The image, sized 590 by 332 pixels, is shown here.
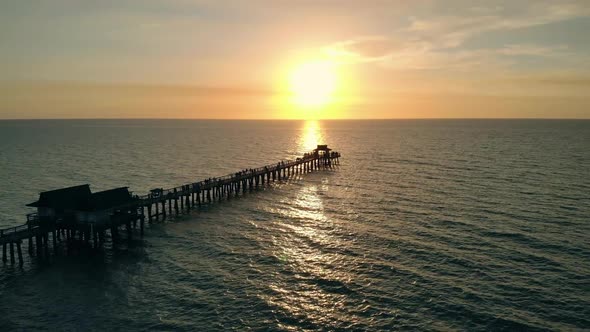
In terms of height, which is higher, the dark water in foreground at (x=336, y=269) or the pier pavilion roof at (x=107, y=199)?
the pier pavilion roof at (x=107, y=199)

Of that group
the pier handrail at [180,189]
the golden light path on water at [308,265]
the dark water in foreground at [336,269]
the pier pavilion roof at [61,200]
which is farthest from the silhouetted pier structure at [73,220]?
the golden light path on water at [308,265]

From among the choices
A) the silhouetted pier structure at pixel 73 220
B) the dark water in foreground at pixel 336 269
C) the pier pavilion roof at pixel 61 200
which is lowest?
the dark water in foreground at pixel 336 269

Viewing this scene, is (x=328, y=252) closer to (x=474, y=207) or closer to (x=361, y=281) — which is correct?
(x=361, y=281)

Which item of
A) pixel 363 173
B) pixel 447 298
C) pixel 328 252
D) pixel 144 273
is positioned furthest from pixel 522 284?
pixel 363 173

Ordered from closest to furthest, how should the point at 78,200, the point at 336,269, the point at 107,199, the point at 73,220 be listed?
the point at 336,269
the point at 73,220
the point at 78,200
the point at 107,199

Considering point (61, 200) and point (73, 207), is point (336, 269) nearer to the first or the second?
point (73, 207)

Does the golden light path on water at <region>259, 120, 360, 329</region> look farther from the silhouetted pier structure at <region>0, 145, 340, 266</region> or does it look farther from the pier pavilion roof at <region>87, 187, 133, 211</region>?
the pier pavilion roof at <region>87, 187, 133, 211</region>

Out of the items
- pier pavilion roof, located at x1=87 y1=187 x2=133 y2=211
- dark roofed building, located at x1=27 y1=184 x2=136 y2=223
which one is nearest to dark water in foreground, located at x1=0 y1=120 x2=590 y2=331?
dark roofed building, located at x1=27 y1=184 x2=136 y2=223

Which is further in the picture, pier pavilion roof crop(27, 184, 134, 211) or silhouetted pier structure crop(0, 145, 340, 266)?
pier pavilion roof crop(27, 184, 134, 211)

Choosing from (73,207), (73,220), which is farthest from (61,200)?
(73,220)

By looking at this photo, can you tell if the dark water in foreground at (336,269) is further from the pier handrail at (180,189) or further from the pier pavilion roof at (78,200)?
the pier pavilion roof at (78,200)
